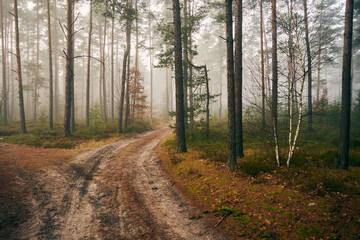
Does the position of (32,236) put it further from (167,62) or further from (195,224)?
(167,62)

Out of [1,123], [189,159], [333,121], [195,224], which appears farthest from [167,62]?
[1,123]

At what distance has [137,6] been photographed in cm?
1659

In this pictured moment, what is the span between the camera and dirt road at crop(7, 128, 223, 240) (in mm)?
3797

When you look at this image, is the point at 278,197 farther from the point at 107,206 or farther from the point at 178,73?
the point at 178,73

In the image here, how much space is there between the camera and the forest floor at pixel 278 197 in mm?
3520

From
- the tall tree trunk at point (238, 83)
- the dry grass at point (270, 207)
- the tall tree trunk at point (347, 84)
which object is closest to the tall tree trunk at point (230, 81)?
the dry grass at point (270, 207)

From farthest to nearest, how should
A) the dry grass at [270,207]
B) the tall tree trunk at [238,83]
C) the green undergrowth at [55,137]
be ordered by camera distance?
the green undergrowth at [55,137] → the tall tree trunk at [238,83] → the dry grass at [270,207]

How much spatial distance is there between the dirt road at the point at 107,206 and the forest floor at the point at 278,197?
23.9 inches

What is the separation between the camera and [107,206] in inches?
191

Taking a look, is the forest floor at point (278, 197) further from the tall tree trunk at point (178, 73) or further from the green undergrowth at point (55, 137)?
the green undergrowth at point (55, 137)

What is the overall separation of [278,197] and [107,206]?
4858 mm

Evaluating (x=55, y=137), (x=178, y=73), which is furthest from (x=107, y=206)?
(x=55, y=137)

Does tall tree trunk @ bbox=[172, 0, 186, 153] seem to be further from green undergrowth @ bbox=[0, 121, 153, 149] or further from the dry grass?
green undergrowth @ bbox=[0, 121, 153, 149]

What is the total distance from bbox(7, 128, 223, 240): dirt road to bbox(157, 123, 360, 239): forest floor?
61cm
